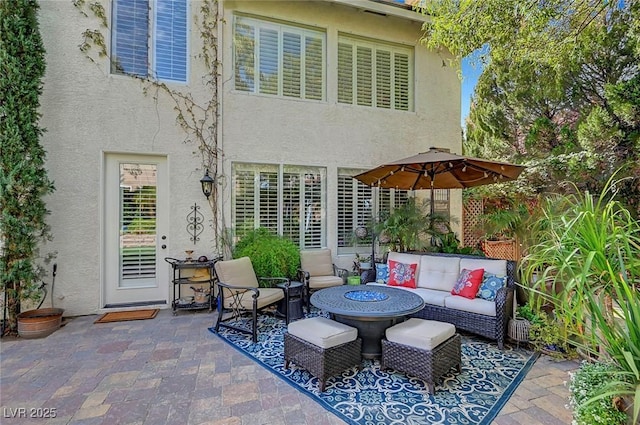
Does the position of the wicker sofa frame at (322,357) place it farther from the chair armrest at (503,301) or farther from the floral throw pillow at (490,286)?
the floral throw pillow at (490,286)

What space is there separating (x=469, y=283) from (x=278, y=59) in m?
5.60

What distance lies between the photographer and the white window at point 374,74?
6.96 metres

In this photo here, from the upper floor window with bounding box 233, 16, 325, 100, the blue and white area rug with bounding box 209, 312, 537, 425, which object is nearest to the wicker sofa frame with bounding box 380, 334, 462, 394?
the blue and white area rug with bounding box 209, 312, 537, 425

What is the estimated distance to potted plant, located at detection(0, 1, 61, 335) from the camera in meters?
4.36

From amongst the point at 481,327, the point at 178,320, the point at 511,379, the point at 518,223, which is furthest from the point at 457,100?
the point at 178,320

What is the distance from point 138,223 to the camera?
18.4 feet

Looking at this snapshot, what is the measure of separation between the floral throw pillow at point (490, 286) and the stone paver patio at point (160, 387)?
33.6 inches

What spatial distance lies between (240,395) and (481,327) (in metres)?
3.04

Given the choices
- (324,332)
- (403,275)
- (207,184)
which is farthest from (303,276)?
(207,184)

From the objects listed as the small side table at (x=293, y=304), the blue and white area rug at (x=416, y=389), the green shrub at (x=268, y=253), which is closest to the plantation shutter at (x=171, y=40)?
the green shrub at (x=268, y=253)

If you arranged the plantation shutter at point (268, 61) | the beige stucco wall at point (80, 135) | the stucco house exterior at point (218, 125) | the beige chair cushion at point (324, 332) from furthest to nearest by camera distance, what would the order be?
the plantation shutter at point (268, 61), the stucco house exterior at point (218, 125), the beige stucco wall at point (80, 135), the beige chair cushion at point (324, 332)

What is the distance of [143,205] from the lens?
18.6 feet

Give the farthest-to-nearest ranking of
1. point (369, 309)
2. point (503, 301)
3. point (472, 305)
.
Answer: point (472, 305), point (503, 301), point (369, 309)

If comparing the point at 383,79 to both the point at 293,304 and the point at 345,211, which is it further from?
the point at 293,304
